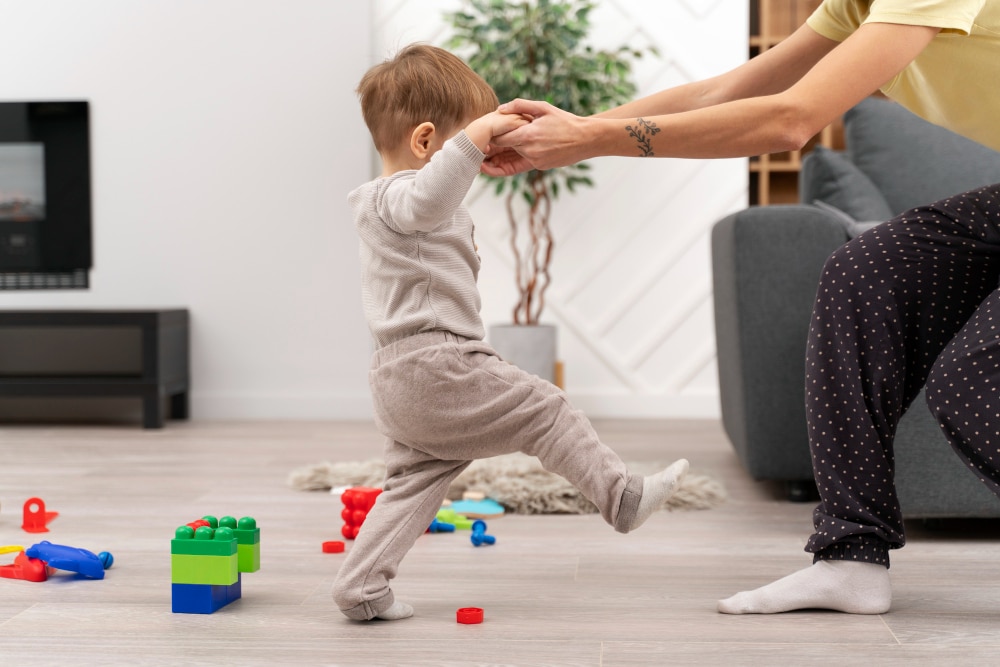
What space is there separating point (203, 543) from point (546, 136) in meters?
0.69

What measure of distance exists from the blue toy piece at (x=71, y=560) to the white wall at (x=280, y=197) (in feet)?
7.35

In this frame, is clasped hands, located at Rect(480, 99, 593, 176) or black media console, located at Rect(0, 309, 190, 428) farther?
black media console, located at Rect(0, 309, 190, 428)

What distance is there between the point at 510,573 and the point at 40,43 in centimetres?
309

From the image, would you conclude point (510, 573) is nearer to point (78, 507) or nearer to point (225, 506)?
point (225, 506)

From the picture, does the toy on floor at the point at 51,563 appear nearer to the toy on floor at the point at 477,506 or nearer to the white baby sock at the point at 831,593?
the toy on floor at the point at 477,506

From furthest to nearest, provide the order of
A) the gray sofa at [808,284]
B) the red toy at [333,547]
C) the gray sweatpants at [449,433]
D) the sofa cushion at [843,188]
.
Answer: the sofa cushion at [843,188] < the gray sofa at [808,284] < the red toy at [333,547] < the gray sweatpants at [449,433]

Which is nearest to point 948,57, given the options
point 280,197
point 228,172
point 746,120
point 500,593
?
point 746,120

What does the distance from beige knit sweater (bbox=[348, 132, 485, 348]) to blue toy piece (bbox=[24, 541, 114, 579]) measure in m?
0.57

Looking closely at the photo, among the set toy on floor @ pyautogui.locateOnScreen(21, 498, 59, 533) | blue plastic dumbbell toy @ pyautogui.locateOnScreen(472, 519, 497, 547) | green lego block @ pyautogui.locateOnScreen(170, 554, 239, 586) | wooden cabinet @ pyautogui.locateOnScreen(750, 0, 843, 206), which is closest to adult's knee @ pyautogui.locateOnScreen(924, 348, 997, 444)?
blue plastic dumbbell toy @ pyautogui.locateOnScreen(472, 519, 497, 547)

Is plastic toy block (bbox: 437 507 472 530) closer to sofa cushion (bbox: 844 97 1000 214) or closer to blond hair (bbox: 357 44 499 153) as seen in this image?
blond hair (bbox: 357 44 499 153)

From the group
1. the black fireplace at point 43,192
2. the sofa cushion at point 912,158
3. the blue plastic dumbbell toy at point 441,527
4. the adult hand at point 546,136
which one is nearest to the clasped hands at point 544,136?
the adult hand at point 546,136

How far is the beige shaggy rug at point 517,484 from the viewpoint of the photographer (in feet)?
6.91

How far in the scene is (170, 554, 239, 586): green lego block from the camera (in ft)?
4.39

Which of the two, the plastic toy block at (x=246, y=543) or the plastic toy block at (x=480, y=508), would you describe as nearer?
the plastic toy block at (x=246, y=543)
